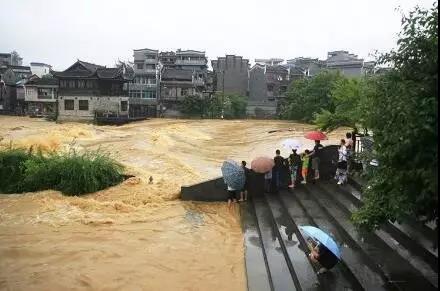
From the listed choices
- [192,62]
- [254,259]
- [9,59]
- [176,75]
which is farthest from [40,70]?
[254,259]

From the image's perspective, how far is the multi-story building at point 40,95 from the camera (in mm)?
62812

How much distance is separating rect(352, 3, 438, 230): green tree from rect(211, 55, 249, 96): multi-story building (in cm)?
6172

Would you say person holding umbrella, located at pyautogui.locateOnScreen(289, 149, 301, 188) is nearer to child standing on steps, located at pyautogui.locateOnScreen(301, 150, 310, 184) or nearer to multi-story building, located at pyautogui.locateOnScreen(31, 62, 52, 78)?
child standing on steps, located at pyautogui.locateOnScreen(301, 150, 310, 184)

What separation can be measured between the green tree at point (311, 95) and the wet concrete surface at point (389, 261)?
39.6 metres

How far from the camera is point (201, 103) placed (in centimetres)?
5969

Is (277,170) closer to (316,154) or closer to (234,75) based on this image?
(316,154)

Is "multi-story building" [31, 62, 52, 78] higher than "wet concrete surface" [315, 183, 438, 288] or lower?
higher

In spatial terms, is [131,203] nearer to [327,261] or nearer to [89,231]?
[89,231]

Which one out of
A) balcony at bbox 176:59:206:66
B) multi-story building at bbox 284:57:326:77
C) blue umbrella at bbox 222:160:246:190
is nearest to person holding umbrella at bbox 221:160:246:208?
blue umbrella at bbox 222:160:246:190

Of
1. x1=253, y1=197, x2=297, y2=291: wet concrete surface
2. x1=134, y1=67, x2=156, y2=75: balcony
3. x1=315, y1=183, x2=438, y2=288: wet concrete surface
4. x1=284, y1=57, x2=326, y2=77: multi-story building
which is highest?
x1=284, y1=57, x2=326, y2=77: multi-story building

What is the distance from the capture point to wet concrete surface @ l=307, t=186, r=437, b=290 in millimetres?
6323

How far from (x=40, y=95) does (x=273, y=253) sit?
204 ft

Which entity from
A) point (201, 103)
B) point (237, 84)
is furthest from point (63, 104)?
point (237, 84)

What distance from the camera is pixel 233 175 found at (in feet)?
42.6
